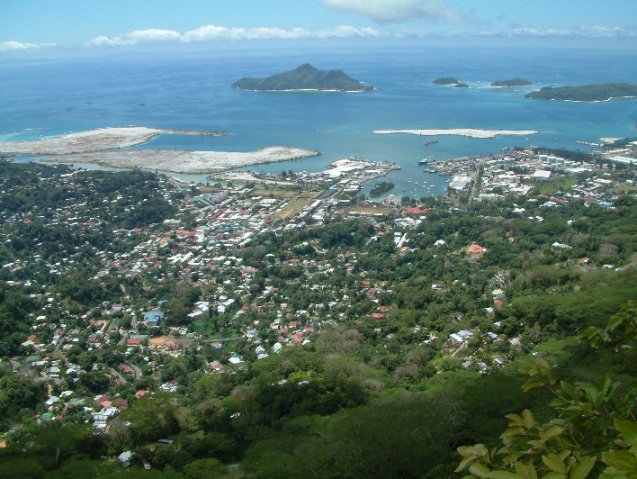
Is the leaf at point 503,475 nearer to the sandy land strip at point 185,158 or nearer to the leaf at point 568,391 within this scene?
the leaf at point 568,391

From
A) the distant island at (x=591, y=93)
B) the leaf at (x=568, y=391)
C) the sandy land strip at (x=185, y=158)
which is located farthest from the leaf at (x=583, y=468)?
the distant island at (x=591, y=93)

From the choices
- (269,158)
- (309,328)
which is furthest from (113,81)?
(309,328)

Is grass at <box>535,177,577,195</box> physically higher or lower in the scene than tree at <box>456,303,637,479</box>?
lower

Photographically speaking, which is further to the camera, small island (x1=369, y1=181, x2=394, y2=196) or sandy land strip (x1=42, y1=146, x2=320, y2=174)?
sandy land strip (x1=42, y1=146, x2=320, y2=174)

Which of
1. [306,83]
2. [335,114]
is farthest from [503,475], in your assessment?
[306,83]

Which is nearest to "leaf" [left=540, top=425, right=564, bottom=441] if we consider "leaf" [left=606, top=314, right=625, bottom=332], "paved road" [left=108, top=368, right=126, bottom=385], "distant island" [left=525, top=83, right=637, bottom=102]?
"leaf" [left=606, top=314, right=625, bottom=332]

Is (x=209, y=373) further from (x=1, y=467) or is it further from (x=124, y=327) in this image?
(x=1, y=467)

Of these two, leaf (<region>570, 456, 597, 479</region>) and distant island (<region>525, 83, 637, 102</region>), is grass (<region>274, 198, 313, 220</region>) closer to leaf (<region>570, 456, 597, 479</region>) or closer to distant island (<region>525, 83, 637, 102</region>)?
leaf (<region>570, 456, 597, 479</region>)
